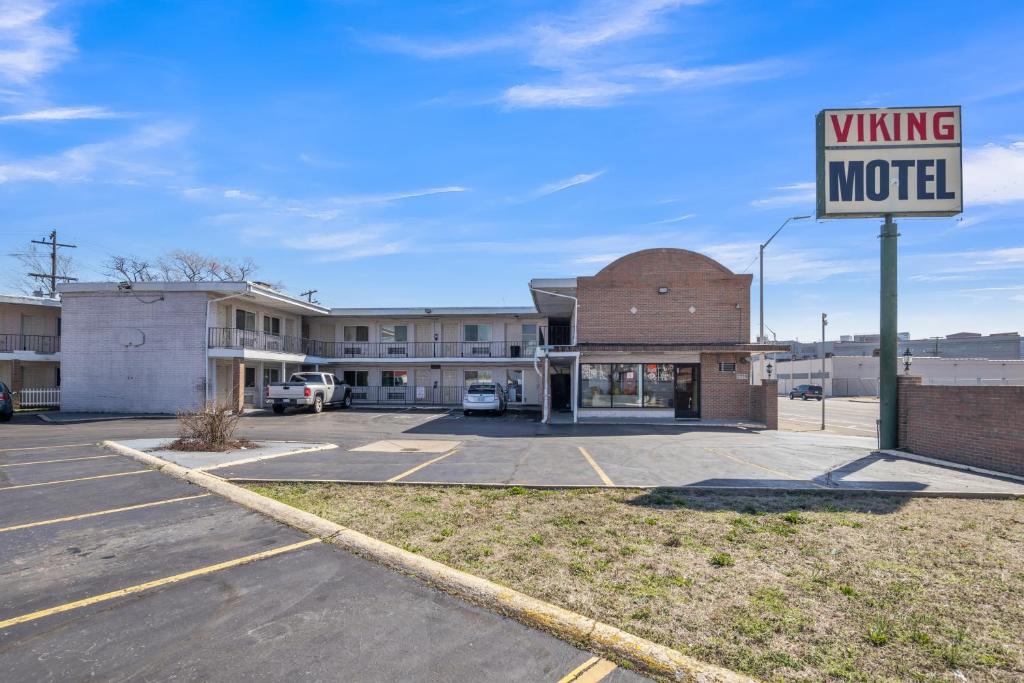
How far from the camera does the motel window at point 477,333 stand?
32.9 metres

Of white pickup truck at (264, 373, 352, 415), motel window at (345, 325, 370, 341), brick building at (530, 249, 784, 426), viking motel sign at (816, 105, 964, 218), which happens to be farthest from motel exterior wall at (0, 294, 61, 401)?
viking motel sign at (816, 105, 964, 218)

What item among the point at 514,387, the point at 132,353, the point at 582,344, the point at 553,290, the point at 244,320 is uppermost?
the point at 553,290

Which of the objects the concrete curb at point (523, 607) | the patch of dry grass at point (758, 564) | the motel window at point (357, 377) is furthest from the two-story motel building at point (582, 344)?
the concrete curb at point (523, 607)

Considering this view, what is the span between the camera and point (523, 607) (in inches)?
160

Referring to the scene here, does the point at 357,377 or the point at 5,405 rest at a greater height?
the point at 357,377

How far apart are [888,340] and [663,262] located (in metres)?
9.75

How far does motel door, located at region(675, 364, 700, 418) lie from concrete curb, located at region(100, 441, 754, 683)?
61.8ft

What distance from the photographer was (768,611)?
4059 millimetres

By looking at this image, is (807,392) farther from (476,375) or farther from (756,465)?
(756,465)

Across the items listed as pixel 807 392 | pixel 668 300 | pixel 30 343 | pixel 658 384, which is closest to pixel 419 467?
pixel 658 384

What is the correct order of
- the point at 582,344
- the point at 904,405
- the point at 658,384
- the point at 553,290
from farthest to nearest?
1. the point at 553,290
2. the point at 658,384
3. the point at 582,344
4. the point at 904,405

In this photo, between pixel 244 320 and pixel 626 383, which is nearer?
pixel 626 383

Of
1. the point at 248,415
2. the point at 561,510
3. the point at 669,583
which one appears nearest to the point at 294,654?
the point at 669,583

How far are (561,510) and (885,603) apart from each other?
12.1ft
